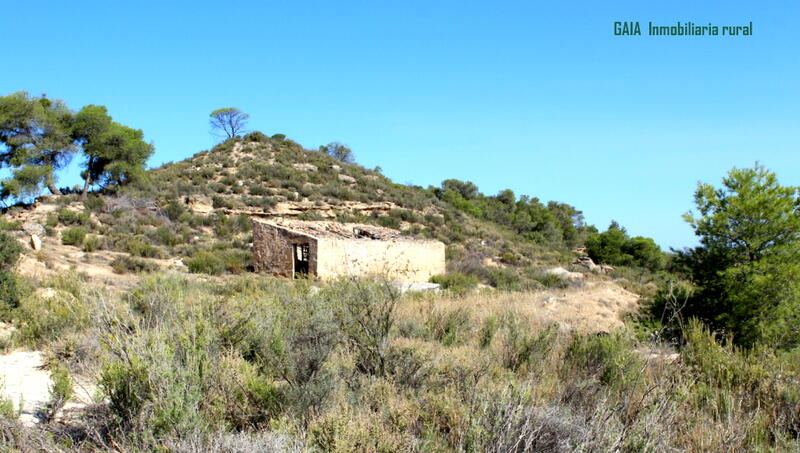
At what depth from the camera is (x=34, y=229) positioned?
59.4ft

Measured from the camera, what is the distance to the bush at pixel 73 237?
17.9 metres

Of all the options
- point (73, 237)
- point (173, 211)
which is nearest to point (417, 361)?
point (73, 237)

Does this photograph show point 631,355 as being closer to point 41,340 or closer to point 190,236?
point 41,340

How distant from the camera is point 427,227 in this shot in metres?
32.0

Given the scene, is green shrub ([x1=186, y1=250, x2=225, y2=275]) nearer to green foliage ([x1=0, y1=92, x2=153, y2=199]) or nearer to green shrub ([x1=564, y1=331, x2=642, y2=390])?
green foliage ([x1=0, y1=92, x2=153, y2=199])

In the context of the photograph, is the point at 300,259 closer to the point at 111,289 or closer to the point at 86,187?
the point at 111,289

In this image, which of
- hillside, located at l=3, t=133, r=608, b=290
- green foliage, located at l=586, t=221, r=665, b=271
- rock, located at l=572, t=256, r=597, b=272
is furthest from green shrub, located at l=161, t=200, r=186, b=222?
green foliage, located at l=586, t=221, r=665, b=271

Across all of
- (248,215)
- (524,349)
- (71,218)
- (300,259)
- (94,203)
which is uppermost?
(94,203)

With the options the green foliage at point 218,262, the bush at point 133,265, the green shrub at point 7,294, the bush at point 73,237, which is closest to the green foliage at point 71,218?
the bush at point 73,237

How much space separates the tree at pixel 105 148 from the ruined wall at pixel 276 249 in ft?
39.8

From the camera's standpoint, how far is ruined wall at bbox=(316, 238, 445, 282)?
15452 millimetres

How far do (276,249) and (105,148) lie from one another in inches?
579

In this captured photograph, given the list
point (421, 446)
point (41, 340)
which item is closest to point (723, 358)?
point (421, 446)

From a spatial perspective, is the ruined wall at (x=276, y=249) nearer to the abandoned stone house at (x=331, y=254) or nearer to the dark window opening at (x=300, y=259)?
the abandoned stone house at (x=331, y=254)
